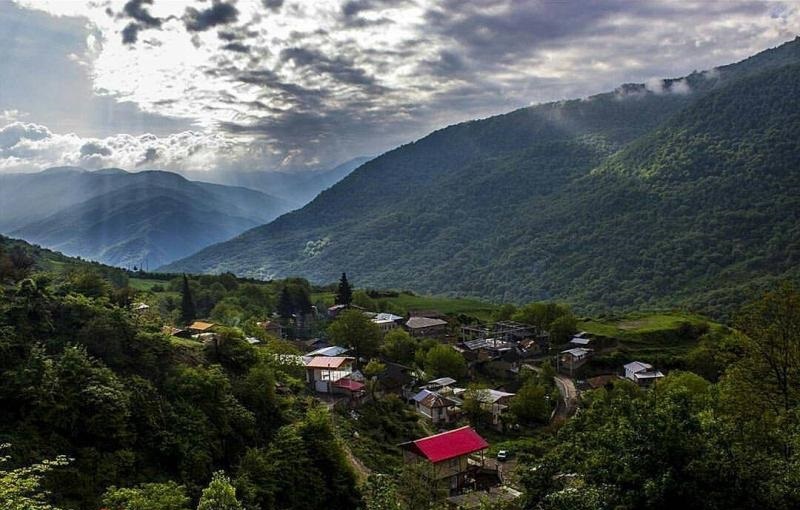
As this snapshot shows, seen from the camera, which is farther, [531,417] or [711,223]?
[711,223]

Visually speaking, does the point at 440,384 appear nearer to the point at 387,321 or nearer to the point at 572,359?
the point at 572,359

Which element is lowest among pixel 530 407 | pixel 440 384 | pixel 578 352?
pixel 578 352

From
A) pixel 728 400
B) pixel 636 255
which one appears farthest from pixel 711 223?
pixel 728 400

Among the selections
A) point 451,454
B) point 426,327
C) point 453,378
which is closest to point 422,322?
point 426,327

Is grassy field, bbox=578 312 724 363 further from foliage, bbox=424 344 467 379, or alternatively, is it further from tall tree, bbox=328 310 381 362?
tall tree, bbox=328 310 381 362

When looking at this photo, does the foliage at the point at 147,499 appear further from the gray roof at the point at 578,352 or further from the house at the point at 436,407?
the gray roof at the point at 578,352

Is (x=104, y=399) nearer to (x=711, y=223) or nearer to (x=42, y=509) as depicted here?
(x=42, y=509)
